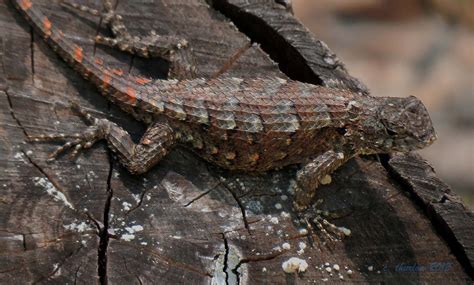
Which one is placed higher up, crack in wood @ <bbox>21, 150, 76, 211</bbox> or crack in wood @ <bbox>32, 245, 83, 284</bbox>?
crack in wood @ <bbox>21, 150, 76, 211</bbox>

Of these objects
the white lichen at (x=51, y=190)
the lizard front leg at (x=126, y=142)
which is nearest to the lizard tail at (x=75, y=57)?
the lizard front leg at (x=126, y=142)

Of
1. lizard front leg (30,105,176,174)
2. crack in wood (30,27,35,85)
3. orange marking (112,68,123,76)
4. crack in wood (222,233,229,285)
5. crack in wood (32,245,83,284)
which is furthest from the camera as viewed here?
orange marking (112,68,123,76)

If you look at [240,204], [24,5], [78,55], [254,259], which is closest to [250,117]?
[240,204]

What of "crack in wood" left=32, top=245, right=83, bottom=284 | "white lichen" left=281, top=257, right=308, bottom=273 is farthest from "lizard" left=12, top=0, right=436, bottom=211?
"crack in wood" left=32, top=245, right=83, bottom=284

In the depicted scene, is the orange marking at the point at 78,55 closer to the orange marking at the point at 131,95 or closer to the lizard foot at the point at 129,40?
the lizard foot at the point at 129,40

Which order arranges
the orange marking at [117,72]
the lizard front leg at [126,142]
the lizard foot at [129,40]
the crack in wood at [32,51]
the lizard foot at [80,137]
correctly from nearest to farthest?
the lizard foot at [80,137] < the lizard front leg at [126,142] < the crack in wood at [32,51] < the orange marking at [117,72] < the lizard foot at [129,40]

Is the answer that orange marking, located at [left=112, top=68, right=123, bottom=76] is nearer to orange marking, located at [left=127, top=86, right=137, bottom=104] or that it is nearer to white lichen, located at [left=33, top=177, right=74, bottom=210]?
orange marking, located at [left=127, top=86, right=137, bottom=104]

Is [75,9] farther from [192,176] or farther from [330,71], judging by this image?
[330,71]
